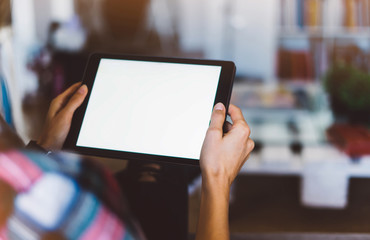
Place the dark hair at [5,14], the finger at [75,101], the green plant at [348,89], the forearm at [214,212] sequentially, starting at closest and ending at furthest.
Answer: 1. the forearm at [214,212]
2. the finger at [75,101]
3. the green plant at [348,89]
4. the dark hair at [5,14]

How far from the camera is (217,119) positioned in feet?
2.58

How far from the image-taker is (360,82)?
1983 mm

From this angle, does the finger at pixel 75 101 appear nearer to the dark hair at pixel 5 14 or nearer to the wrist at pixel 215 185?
the wrist at pixel 215 185

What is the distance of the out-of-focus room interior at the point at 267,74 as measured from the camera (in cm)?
176

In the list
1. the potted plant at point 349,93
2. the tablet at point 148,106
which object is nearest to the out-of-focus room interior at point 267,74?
the potted plant at point 349,93

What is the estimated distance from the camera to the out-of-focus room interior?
1.76 metres

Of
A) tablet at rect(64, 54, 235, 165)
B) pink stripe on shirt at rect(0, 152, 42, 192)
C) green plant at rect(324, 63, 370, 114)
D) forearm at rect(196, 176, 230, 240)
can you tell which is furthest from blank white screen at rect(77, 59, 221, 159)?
green plant at rect(324, 63, 370, 114)

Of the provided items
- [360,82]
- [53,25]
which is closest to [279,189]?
[360,82]

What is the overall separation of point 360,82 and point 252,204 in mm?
772

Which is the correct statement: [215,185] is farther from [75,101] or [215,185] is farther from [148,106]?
[75,101]

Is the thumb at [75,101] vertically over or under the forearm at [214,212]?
over

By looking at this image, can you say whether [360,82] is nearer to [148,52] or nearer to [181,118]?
[181,118]

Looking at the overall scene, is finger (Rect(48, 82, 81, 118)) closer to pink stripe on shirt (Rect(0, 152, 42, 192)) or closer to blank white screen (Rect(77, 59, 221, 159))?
blank white screen (Rect(77, 59, 221, 159))

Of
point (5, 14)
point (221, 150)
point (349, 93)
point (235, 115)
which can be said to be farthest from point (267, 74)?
point (221, 150)
